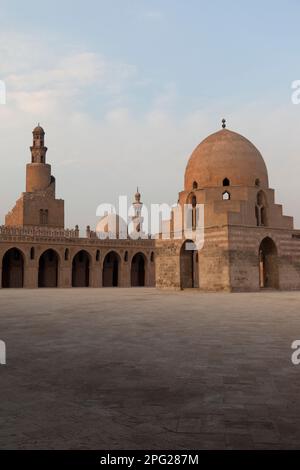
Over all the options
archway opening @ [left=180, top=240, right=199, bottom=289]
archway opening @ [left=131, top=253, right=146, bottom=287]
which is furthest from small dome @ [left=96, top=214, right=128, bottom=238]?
archway opening @ [left=180, top=240, right=199, bottom=289]

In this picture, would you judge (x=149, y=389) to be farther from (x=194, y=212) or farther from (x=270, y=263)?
(x=270, y=263)

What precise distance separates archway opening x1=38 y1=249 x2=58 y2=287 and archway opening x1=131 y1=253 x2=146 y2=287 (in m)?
8.39

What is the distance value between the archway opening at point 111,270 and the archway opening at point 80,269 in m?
2.22

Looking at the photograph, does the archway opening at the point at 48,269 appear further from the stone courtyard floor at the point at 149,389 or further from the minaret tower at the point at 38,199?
the stone courtyard floor at the point at 149,389

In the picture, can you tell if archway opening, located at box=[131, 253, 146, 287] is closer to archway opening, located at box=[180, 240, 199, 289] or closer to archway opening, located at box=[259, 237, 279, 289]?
archway opening, located at box=[180, 240, 199, 289]

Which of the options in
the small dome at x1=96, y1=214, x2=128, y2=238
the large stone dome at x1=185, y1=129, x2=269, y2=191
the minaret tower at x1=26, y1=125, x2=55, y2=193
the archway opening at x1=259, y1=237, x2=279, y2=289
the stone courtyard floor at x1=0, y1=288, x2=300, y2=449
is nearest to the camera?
the stone courtyard floor at x1=0, y1=288, x2=300, y2=449

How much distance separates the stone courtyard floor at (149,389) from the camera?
9.78ft

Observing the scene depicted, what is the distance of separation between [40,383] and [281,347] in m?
3.85

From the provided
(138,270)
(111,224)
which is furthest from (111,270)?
(111,224)

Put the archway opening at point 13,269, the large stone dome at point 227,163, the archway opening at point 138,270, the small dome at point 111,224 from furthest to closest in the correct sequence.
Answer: the small dome at point 111,224 → the archway opening at point 138,270 → the archway opening at point 13,269 → the large stone dome at point 227,163

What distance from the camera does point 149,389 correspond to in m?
4.24

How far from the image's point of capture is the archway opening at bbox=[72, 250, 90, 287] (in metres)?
40.0

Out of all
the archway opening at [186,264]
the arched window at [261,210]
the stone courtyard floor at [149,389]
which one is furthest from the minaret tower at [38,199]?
the stone courtyard floor at [149,389]
